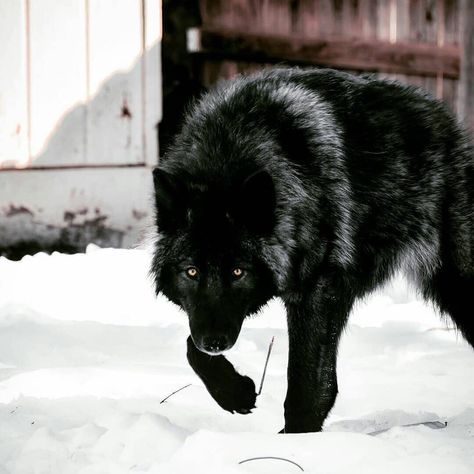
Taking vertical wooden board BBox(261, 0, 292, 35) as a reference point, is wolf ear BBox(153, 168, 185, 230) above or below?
below

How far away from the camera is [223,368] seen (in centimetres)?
369

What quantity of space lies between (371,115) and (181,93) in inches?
125

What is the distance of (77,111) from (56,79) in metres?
0.30

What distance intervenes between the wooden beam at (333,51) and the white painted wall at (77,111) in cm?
51

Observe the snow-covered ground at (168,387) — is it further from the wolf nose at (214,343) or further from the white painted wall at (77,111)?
the white painted wall at (77,111)

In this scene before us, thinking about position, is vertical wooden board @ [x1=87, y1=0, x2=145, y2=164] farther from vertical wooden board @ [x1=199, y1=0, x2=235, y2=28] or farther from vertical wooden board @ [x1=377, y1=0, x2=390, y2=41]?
vertical wooden board @ [x1=377, y1=0, x2=390, y2=41]

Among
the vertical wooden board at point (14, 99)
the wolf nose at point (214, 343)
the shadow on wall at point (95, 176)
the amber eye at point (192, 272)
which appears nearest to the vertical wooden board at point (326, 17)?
the shadow on wall at point (95, 176)

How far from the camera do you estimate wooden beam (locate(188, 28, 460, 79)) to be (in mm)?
6844

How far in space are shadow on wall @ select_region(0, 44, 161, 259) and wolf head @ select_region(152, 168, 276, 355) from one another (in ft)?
11.3

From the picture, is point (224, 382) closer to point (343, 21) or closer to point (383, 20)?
point (343, 21)

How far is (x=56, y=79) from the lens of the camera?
662 cm

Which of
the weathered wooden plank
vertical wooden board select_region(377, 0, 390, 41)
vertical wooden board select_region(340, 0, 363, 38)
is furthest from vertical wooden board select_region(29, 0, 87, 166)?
vertical wooden board select_region(377, 0, 390, 41)

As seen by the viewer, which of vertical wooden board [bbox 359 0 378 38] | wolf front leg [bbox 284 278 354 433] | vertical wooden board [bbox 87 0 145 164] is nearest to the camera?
wolf front leg [bbox 284 278 354 433]

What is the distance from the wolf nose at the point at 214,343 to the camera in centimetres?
311
